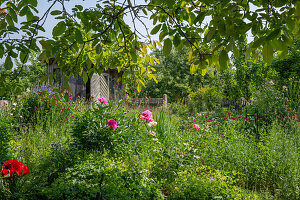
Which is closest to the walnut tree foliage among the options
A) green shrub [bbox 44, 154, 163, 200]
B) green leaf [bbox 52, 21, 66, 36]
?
green leaf [bbox 52, 21, 66, 36]

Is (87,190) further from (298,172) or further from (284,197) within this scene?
(298,172)

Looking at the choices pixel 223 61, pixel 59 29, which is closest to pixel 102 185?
pixel 59 29

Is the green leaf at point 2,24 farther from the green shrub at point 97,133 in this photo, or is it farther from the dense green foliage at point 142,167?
the green shrub at point 97,133

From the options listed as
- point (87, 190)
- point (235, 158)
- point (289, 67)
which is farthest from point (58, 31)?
point (289, 67)

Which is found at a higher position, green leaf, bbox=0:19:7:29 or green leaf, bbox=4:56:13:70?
green leaf, bbox=0:19:7:29

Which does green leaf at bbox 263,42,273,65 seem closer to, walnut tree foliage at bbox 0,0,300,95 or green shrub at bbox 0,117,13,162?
walnut tree foliage at bbox 0,0,300,95

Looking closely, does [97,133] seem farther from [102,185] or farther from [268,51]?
[268,51]

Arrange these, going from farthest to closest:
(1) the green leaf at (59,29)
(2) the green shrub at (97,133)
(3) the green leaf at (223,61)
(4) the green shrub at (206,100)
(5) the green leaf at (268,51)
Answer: (4) the green shrub at (206,100) < (2) the green shrub at (97,133) < (1) the green leaf at (59,29) < (3) the green leaf at (223,61) < (5) the green leaf at (268,51)

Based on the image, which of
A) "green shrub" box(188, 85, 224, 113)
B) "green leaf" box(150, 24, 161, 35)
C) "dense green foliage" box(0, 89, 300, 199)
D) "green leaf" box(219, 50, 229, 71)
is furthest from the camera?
"green shrub" box(188, 85, 224, 113)

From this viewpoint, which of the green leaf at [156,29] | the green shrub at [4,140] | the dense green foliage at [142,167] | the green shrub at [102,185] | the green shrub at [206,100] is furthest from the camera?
the green shrub at [206,100]

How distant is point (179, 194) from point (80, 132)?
1.86 m

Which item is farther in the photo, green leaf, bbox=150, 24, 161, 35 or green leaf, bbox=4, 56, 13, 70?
green leaf, bbox=150, 24, 161, 35

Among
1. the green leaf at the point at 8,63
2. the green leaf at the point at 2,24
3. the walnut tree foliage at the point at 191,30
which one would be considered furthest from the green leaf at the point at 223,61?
the green leaf at the point at 2,24

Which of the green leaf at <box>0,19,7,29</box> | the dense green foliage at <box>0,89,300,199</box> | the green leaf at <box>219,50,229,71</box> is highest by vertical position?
the green leaf at <box>0,19,7,29</box>
